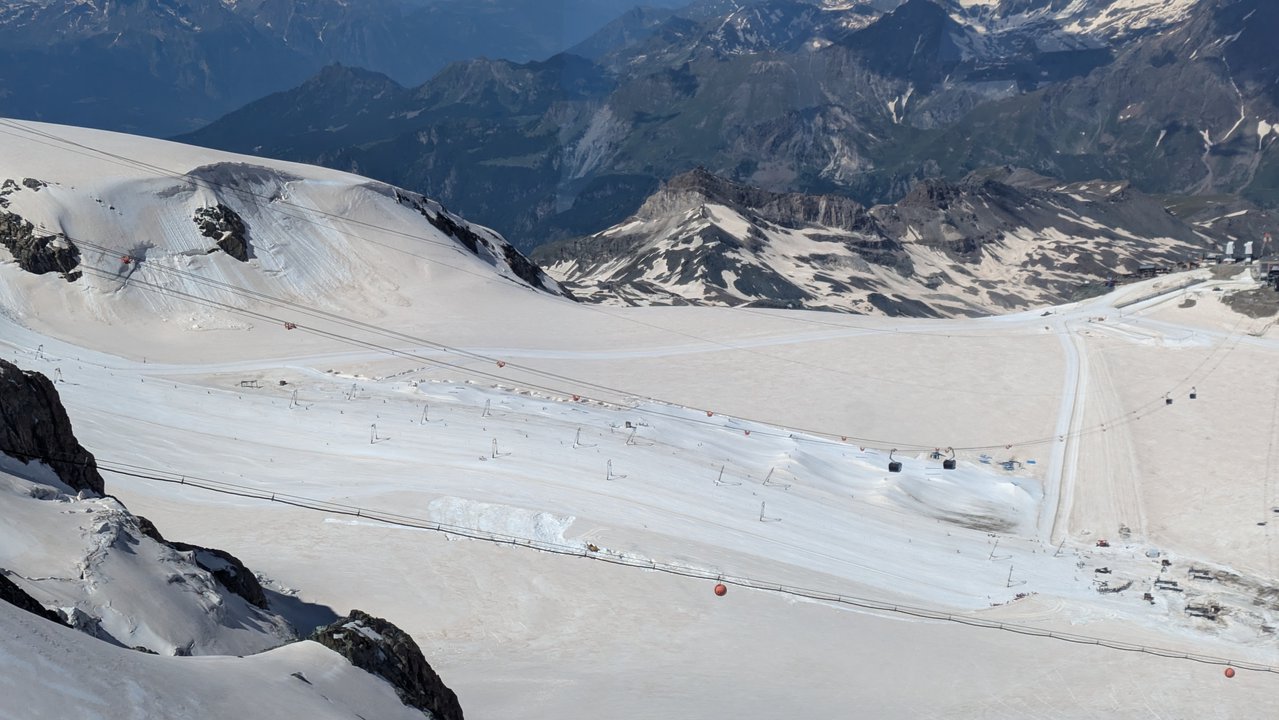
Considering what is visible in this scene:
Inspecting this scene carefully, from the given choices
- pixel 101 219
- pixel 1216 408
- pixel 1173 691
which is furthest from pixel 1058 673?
pixel 101 219

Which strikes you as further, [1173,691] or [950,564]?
[950,564]

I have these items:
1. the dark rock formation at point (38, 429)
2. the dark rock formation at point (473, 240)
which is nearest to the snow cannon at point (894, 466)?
the dark rock formation at point (38, 429)

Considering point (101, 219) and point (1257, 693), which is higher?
point (101, 219)

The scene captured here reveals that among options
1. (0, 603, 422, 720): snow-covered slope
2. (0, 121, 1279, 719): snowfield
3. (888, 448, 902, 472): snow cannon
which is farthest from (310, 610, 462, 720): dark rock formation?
(888, 448, 902, 472): snow cannon

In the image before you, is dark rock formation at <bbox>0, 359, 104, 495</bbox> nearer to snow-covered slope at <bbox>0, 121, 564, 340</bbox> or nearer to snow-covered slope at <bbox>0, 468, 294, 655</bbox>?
snow-covered slope at <bbox>0, 468, 294, 655</bbox>

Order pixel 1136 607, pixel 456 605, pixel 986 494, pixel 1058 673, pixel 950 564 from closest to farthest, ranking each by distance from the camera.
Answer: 1. pixel 456 605
2. pixel 1058 673
3. pixel 1136 607
4. pixel 950 564
5. pixel 986 494

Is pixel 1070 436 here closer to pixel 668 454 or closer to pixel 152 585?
pixel 668 454

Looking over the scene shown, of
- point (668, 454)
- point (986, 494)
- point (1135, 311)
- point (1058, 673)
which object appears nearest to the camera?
point (1058, 673)
